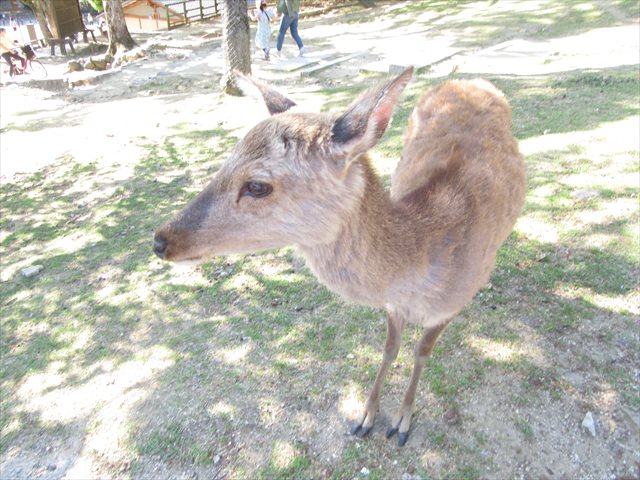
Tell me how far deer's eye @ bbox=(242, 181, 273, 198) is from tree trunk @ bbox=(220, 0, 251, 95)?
21.9ft

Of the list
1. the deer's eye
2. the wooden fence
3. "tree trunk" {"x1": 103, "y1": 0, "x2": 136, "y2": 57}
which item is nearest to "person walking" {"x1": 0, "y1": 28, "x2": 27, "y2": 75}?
"tree trunk" {"x1": 103, "y1": 0, "x2": 136, "y2": 57}

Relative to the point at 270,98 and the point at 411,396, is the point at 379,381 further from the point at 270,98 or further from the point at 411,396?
the point at 270,98

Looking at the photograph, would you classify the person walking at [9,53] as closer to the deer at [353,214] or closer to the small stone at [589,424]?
the deer at [353,214]

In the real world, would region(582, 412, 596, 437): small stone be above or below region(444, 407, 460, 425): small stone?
above

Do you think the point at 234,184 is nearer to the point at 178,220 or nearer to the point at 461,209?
the point at 178,220

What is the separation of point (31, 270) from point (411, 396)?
12.2 feet

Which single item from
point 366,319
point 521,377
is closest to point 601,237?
point 521,377

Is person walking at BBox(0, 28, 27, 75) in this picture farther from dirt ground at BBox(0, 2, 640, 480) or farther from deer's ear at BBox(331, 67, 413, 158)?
deer's ear at BBox(331, 67, 413, 158)

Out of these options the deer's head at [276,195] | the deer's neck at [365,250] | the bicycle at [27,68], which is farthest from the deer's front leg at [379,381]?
the bicycle at [27,68]

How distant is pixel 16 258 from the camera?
466 cm

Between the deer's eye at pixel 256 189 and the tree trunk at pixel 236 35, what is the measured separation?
6669 millimetres

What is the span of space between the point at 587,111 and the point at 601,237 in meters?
2.70

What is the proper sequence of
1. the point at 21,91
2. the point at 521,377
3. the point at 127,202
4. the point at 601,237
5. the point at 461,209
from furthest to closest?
the point at 21,91 < the point at 127,202 < the point at 601,237 < the point at 521,377 < the point at 461,209

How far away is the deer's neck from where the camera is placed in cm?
204
